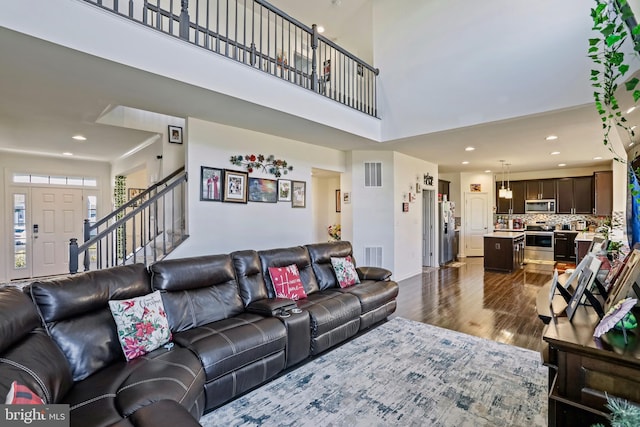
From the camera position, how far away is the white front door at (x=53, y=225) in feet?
20.7

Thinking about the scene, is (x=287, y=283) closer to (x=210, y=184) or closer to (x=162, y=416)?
(x=210, y=184)

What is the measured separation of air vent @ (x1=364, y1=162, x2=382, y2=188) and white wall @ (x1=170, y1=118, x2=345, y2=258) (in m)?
1.03

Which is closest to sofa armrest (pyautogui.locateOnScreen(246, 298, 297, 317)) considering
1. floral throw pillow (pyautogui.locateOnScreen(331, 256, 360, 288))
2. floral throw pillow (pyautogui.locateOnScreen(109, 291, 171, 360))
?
floral throw pillow (pyautogui.locateOnScreen(109, 291, 171, 360))

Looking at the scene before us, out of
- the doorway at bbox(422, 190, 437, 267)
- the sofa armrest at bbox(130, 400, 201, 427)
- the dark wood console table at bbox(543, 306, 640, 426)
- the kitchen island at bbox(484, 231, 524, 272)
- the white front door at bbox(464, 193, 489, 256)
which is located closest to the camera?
the dark wood console table at bbox(543, 306, 640, 426)

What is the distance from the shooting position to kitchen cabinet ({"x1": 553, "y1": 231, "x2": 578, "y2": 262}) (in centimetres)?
812

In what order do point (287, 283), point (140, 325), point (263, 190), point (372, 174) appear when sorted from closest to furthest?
point (140, 325), point (287, 283), point (263, 190), point (372, 174)

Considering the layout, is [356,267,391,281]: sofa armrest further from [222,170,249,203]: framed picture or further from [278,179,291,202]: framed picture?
[222,170,249,203]: framed picture

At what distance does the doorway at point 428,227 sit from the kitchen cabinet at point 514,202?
3.33m

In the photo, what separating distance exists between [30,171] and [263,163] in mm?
5184

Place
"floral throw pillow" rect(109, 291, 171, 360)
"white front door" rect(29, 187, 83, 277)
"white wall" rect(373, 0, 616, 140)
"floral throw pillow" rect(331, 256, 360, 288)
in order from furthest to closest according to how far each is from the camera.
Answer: "white front door" rect(29, 187, 83, 277) → "floral throw pillow" rect(331, 256, 360, 288) → "white wall" rect(373, 0, 616, 140) → "floral throw pillow" rect(109, 291, 171, 360)

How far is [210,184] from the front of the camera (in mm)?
4262

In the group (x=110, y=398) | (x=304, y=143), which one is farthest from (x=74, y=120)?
(x=110, y=398)

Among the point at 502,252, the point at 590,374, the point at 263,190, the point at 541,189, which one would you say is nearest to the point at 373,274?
the point at 263,190

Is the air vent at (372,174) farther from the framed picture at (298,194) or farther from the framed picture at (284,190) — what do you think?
the framed picture at (284,190)
